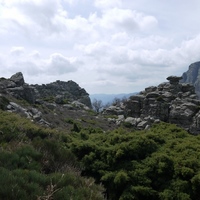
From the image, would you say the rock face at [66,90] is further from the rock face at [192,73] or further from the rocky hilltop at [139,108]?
the rock face at [192,73]

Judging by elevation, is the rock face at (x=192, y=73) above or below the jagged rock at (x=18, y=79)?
above

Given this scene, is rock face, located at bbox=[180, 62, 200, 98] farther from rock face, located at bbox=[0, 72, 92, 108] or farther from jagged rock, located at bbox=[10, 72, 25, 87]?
jagged rock, located at bbox=[10, 72, 25, 87]

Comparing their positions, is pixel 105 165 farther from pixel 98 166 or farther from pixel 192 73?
pixel 192 73

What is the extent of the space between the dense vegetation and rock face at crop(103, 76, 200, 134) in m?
21.1

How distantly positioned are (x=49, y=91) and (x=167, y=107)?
44.8 metres

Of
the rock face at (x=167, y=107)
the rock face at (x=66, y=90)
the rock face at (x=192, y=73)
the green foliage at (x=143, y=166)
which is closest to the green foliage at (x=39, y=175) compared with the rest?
the green foliage at (x=143, y=166)

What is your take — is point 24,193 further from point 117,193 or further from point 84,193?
point 117,193

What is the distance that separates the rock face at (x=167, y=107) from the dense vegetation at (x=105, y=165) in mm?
21092

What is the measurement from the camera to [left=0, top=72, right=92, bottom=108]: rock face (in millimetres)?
38094

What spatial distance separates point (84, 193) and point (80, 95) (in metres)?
77.3

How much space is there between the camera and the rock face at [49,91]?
38094 mm

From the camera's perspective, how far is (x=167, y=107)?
4050 cm

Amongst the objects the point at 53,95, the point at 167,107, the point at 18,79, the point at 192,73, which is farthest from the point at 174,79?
the point at 192,73

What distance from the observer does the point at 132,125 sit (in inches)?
1391
